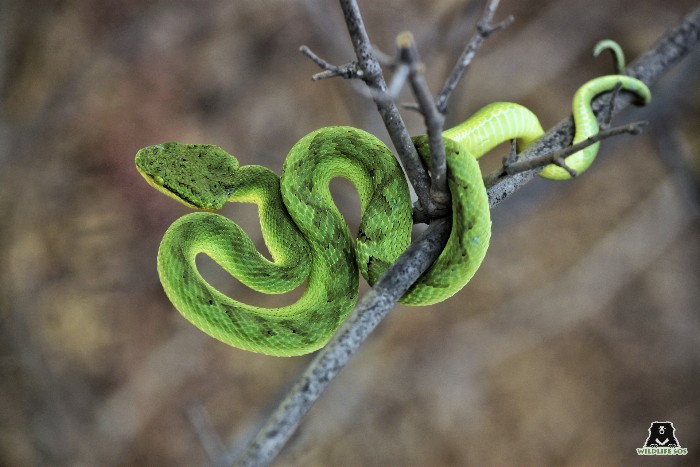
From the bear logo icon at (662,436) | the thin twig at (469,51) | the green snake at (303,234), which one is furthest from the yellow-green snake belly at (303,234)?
the bear logo icon at (662,436)

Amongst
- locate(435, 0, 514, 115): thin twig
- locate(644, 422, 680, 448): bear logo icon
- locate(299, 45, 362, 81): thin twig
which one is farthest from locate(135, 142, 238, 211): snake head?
locate(644, 422, 680, 448): bear logo icon

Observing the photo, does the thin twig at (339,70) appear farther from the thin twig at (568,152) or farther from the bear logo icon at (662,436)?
the bear logo icon at (662,436)

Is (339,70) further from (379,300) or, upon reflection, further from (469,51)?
(379,300)

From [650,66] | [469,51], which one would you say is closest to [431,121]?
[469,51]

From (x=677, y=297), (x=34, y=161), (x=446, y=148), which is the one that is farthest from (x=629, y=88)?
(x=34, y=161)

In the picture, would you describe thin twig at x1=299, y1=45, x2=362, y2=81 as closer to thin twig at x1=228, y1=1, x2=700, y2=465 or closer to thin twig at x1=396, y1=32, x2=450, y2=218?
thin twig at x1=396, y1=32, x2=450, y2=218

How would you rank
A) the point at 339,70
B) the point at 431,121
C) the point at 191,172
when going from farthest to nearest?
1. the point at 191,172
2. the point at 339,70
3. the point at 431,121

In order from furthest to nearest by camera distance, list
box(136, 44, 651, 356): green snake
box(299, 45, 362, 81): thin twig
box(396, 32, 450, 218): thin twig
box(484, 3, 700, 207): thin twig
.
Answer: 1. box(484, 3, 700, 207): thin twig
2. box(136, 44, 651, 356): green snake
3. box(299, 45, 362, 81): thin twig
4. box(396, 32, 450, 218): thin twig
